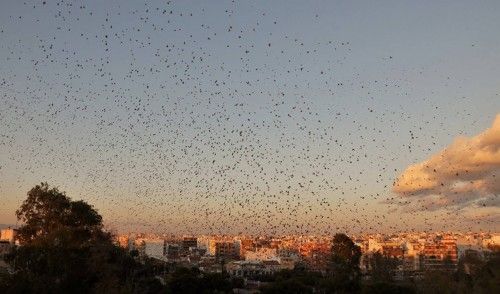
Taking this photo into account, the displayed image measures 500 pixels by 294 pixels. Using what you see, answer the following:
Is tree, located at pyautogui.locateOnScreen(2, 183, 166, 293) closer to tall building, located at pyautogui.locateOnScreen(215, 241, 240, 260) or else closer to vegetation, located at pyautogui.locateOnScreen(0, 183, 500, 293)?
vegetation, located at pyautogui.locateOnScreen(0, 183, 500, 293)

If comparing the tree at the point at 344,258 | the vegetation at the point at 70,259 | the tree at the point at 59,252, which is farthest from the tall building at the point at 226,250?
the tree at the point at 59,252

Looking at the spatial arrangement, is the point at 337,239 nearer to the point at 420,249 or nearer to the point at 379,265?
the point at 379,265

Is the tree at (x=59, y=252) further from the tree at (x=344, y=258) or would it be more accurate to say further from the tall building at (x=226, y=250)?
the tall building at (x=226, y=250)

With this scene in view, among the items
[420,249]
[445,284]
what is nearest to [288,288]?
[445,284]

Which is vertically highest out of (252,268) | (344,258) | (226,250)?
(226,250)

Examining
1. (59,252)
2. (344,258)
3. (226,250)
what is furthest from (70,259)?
(226,250)

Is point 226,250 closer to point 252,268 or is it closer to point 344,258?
point 252,268

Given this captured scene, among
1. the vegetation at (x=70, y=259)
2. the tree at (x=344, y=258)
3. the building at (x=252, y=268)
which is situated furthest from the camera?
the building at (x=252, y=268)

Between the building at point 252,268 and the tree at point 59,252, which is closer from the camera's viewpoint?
the tree at point 59,252

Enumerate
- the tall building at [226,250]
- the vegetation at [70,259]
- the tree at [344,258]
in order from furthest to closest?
the tall building at [226,250], the tree at [344,258], the vegetation at [70,259]
